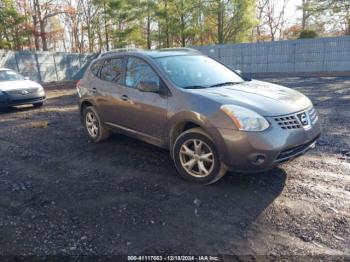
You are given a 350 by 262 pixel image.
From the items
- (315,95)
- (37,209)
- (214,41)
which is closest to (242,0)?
(214,41)

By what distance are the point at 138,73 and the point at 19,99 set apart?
7117mm

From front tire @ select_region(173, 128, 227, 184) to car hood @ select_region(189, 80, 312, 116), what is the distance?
0.52 metres

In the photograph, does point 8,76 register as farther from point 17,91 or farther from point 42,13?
point 42,13

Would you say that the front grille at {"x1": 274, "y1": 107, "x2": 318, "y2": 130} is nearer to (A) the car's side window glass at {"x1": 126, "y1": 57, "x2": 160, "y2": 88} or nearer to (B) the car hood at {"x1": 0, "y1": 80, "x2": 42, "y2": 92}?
(A) the car's side window glass at {"x1": 126, "y1": 57, "x2": 160, "y2": 88}

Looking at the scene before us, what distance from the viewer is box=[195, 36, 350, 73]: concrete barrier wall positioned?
716 inches

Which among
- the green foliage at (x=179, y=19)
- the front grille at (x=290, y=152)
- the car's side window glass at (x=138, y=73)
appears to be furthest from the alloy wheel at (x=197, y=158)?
the green foliage at (x=179, y=19)

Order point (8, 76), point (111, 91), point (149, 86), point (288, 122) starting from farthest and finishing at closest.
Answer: point (8, 76), point (111, 91), point (149, 86), point (288, 122)

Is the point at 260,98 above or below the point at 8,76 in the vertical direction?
below

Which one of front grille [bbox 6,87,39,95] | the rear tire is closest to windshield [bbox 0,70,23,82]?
front grille [bbox 6,87,39,95]

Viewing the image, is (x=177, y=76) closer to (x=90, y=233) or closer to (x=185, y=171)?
(x=185, y=171)

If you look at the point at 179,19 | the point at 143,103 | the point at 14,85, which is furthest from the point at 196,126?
the point at 179,19

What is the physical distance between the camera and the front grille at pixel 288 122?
11.0 ft

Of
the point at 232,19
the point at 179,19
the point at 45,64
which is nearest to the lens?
the point at 45,64

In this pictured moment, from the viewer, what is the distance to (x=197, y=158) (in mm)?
3783
